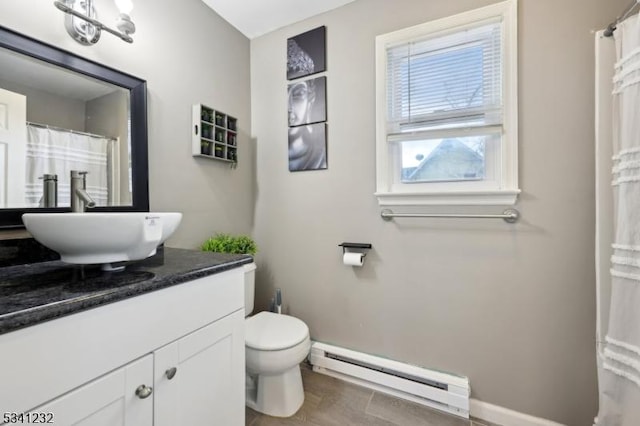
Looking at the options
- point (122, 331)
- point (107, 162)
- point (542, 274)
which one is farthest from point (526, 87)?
point (107, 162)

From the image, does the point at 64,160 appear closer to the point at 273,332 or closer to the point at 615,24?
the point at 273,332

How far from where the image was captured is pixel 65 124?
1.11m

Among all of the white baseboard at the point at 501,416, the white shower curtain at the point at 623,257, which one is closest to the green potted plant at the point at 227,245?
the white baseboard at the point at 501,416

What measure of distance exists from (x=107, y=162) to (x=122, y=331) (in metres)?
0.87

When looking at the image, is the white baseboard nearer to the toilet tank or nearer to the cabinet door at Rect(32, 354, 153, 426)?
the toilet tank

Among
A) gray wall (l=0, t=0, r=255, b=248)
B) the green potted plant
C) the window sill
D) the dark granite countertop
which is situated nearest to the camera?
the dark granite countertop

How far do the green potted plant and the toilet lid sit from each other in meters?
0.41

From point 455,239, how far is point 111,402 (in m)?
1.51

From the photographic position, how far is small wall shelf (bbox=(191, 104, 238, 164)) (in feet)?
5.24

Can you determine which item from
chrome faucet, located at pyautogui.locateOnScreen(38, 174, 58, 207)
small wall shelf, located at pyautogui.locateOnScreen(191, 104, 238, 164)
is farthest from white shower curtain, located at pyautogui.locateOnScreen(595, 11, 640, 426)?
chrome faucet, located at pyautogui.locateOnScreen(38, 174, 58, 207)

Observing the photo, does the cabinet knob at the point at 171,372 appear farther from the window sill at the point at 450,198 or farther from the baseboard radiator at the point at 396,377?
the window sill at the point at 450,198

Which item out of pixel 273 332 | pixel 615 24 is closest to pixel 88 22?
pixel 273 332

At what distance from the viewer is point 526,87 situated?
1.31 m

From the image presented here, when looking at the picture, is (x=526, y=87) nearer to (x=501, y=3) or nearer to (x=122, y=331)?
(x=501, y=3)
